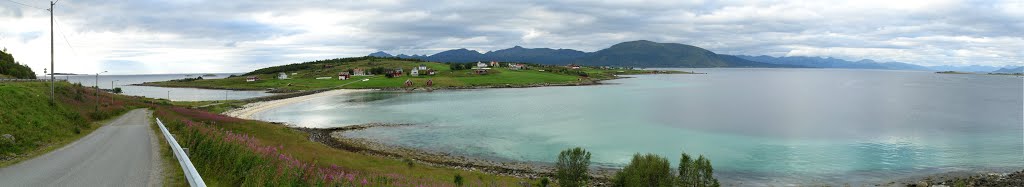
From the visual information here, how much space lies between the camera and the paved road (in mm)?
13052

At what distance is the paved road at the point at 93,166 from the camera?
13052 millimetres

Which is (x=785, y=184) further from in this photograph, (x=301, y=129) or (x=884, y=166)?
(x=301, y=129)

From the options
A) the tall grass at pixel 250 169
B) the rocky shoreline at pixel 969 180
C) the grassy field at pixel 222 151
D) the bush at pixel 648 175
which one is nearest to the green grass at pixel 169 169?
the grassy field at pixel 222 151

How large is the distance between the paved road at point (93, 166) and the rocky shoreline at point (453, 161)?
18628mm

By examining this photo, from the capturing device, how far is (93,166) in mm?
15172

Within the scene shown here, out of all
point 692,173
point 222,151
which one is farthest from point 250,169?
point 692,173

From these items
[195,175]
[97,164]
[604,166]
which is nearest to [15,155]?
[97,164]

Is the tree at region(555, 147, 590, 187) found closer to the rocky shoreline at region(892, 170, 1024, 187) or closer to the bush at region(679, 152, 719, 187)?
the bush at region(679, 152, 719, 187)

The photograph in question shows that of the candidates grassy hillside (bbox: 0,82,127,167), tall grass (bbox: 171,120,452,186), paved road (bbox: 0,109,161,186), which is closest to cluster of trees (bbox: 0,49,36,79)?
grassy hillside (bbox: 0,82,127,167)

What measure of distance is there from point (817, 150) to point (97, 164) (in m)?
48.3

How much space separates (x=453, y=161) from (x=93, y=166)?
943 inches

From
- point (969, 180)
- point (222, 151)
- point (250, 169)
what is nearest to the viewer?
point (250, 169)

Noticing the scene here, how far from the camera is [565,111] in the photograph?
268ft

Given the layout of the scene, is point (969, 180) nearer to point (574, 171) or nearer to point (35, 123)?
point (574, 171)
